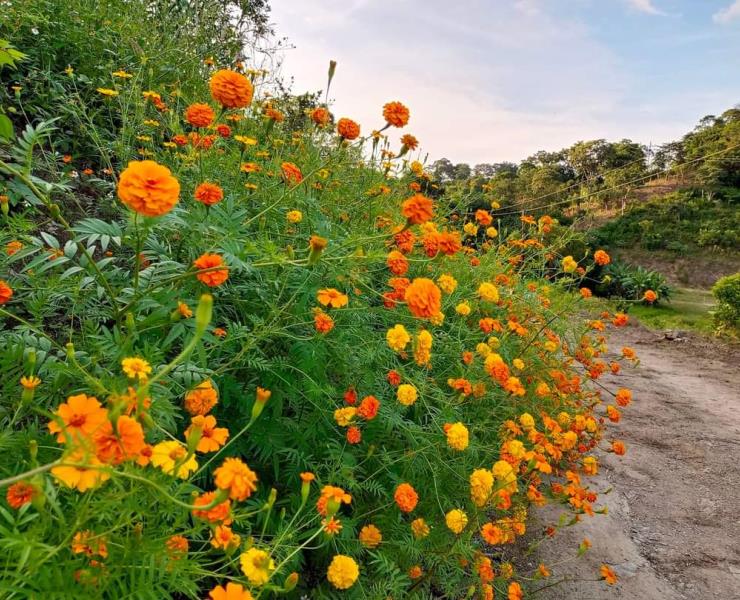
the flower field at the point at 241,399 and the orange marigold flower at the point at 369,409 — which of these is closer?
the flower field at the point at 241,399

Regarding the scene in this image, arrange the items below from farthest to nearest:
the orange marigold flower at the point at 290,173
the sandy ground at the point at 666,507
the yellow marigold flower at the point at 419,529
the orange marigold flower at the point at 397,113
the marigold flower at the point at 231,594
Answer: the sandy ground at the point at 666,507, the orange marigold flower at the point at 397,113, the orange marigold flower at the point at 290,173, the yellow marigold flower at the point at 419,529, the marigold flower at the point at 231,594

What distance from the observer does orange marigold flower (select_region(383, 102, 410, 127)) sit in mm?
2041

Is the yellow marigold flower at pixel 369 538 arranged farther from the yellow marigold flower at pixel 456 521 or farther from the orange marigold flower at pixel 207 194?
the orange marigold flower at pixel 207 194

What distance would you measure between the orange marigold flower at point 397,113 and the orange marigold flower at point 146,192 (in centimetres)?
135

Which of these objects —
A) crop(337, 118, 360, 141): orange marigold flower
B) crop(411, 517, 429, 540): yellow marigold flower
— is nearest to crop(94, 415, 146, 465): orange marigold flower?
crop(411, 517, 429, 540): yellow marigold flower

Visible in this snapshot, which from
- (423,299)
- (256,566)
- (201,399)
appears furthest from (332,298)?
(256,566)

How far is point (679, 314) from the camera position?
9.91 metres

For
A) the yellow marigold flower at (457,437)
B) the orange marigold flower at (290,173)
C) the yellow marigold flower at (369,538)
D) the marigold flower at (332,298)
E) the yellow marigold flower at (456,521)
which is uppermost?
the orange marigold flower at (290,173)

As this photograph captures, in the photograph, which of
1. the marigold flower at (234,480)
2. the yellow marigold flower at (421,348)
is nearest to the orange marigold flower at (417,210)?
the yellow marigold flower at (421,348)

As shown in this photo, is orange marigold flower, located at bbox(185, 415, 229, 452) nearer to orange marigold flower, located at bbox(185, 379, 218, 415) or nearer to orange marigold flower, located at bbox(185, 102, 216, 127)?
orange marigold flower, located at bbox(185, 379, 218, 415)

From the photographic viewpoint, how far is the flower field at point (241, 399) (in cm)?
79

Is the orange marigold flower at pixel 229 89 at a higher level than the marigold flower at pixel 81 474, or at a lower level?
higher

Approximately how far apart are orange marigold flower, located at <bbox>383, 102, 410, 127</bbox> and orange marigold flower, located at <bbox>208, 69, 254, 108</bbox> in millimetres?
673

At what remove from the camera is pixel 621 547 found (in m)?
2.52
